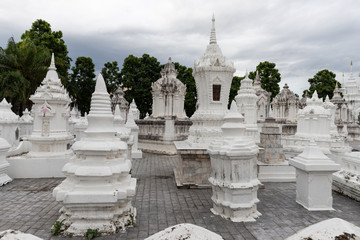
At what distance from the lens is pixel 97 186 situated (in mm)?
5098

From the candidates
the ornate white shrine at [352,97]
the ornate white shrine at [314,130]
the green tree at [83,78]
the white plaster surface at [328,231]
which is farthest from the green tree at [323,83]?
the white plaster surface at [328,231]

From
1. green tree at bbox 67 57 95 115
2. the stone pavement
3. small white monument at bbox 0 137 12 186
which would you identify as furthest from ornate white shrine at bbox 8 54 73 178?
green tree at bbox 67 57 95 115

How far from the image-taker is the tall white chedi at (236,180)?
572 cm

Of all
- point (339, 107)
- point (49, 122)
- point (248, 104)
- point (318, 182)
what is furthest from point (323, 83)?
point (49, 122)

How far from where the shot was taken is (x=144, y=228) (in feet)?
17.0

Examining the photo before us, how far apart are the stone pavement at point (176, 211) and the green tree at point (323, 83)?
41043mm

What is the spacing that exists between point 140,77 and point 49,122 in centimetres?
2552

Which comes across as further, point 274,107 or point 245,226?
point 274,107

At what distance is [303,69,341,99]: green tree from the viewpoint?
43447 millimetres

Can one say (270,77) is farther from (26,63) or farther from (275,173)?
(275,173)

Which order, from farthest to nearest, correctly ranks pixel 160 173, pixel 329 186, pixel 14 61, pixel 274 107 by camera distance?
pixel 274 107 < pixel 14 61 < pixel 160 173 < pixel 329 186

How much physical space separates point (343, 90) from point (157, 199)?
46436 millimetres

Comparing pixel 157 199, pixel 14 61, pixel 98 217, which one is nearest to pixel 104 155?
pixel 98 217

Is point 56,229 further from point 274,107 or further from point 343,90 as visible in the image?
point 343,90
